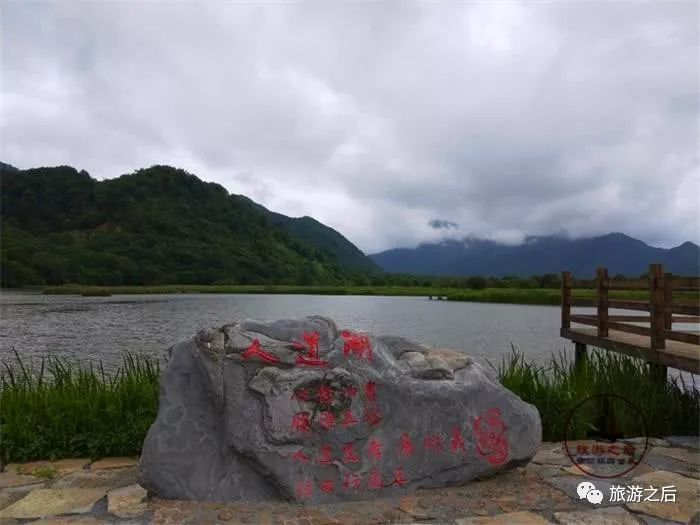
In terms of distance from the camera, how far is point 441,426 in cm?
425

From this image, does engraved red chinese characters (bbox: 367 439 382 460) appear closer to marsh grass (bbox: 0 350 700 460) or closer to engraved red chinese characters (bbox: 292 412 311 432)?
engraved red chinese characters (bbox: 292 412 311 432)

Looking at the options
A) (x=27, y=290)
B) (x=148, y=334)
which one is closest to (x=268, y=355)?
(x=148, y=334)

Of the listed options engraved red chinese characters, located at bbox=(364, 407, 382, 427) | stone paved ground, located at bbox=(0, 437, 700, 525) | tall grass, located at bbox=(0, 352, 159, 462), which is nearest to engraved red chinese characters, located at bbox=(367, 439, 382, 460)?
engraved red chinese characters, located at bbox=(364, 407, 382, 427)

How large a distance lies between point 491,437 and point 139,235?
7067 cm

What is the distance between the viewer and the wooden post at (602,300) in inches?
341

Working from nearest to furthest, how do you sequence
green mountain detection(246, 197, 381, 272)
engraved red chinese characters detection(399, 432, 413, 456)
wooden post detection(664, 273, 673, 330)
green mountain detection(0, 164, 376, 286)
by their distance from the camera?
engraved red chinese characters detection(399, 432, 413, 456) < wooden post detection(664, 273, 673, 330) < green mountain detection(0, 164, 376, 286) < green mountain detection(246, 197, 381, 272)

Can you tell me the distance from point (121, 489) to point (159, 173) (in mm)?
90765

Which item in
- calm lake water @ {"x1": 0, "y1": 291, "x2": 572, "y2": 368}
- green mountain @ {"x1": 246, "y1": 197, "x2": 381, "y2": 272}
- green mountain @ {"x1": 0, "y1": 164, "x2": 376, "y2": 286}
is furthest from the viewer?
green mountain @ {"x1": 246, "y1": 197, "x2": 381, "y2": 272}

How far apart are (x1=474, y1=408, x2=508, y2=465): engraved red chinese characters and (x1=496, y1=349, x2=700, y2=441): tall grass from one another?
1683 millimetres

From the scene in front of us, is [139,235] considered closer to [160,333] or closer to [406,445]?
[160,333]

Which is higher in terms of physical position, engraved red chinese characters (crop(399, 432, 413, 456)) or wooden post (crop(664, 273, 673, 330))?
wooden post (crop(664, 273, 673, 330))

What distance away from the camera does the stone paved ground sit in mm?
3639

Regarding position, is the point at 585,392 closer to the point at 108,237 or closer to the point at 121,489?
the point at 121,489

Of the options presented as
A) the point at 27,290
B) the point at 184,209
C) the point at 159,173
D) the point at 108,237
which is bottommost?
the point at 27,290
